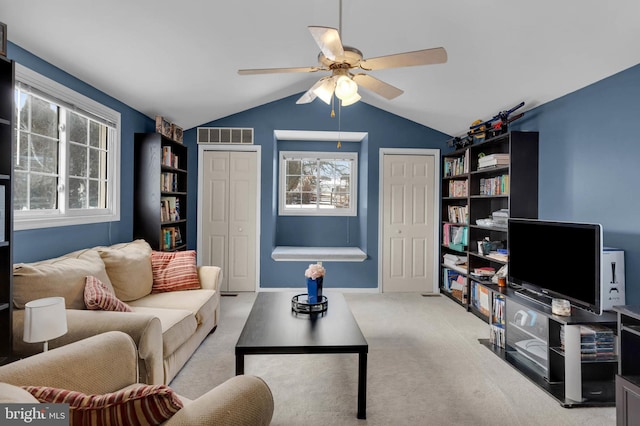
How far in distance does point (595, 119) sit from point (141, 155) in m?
4.28

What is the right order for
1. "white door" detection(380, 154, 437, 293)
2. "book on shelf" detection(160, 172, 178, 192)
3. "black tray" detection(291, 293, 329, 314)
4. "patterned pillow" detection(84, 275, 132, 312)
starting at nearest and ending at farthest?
"patterned pillow" detection(84, 275, 132, 312) → "black tray" detection(291, 293, 329, 314) → "book on shelf" detection(160, 172, 178, 192) → "white door" detection(380, 154, 437, 293)

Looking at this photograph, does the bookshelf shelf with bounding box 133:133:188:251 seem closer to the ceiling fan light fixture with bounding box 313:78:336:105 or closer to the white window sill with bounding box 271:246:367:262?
the white window sill with bounding box 271:246:367:262

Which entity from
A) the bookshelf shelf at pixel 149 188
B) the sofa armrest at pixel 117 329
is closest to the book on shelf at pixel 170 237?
the bookshelf shelf at pixel 149 188

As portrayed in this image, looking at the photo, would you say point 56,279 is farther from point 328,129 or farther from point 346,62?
point 328,129

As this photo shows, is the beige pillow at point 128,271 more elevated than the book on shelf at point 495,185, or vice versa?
the book on shelf at point 495,185

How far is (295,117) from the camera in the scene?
493 cm

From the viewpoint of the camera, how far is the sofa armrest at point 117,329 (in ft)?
6.21

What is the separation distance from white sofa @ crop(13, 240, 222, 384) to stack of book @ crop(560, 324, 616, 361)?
2.75 m

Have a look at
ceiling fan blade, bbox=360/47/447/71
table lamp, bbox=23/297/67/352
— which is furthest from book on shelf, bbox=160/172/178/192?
ceiling fan blade, bbox=360/47/447/71

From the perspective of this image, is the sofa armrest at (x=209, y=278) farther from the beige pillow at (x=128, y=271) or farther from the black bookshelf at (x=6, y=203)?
the black bookshelf at (x=6, y=203)

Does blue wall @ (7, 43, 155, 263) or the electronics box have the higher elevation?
blue wall @ (7, 43, 155, 263)

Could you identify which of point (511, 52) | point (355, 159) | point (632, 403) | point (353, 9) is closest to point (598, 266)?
point (632, 403)

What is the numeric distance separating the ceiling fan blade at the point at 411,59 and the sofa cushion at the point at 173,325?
2.11 m

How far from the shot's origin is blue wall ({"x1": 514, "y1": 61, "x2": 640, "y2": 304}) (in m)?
2.47
